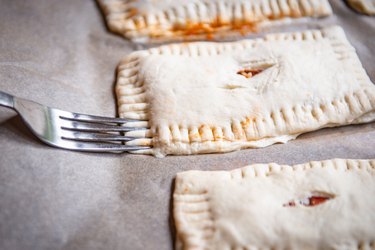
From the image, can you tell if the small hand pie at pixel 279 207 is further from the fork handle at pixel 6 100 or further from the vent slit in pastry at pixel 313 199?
the fork handle at pixel 6 100

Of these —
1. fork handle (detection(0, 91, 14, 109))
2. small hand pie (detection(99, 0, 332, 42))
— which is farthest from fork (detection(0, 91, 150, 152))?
A: small hand pie (detection(99, 0, 332, 42))

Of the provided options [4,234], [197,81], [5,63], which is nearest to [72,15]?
[5,63]

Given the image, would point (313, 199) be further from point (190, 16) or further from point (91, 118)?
point (190, 16)

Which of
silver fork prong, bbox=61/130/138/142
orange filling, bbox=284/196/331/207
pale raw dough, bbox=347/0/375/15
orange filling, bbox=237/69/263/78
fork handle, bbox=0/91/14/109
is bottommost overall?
orange filling, bbox=284/196/331/207

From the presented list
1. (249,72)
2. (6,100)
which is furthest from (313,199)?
(6,100)

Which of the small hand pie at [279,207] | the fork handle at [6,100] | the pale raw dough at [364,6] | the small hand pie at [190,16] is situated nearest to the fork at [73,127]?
the fork handle at [6,100]

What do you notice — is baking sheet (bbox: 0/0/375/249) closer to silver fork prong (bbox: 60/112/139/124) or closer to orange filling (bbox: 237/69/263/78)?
silver fork prong (bbox: 60/112/139/124)
